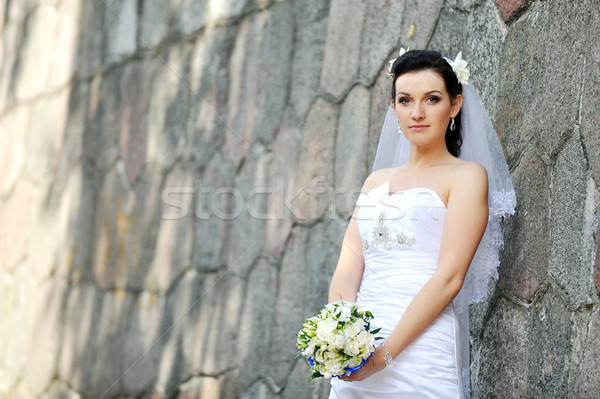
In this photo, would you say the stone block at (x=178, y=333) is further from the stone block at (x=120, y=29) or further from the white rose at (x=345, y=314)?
the white rose at (x=345, y=314)

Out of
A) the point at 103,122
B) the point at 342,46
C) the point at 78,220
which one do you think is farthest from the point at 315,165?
the point at 78,220

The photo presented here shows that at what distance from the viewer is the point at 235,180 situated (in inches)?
137

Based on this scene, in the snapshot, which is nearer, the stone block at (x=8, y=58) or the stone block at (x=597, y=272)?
the stone block at (x=597, y=272)

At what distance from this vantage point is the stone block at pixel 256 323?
10.7 ft

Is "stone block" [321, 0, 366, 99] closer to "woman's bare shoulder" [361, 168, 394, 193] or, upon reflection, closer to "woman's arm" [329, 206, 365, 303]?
"woman's bare shoulder" [361, 168, 394, 193]

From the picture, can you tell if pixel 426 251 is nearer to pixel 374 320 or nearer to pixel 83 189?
pixel 374 320

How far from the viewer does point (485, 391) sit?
7.03 ft

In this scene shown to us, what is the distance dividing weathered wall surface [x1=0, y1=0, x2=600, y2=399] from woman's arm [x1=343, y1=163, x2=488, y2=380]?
7.2 inches

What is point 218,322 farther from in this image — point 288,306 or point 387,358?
point 387,358

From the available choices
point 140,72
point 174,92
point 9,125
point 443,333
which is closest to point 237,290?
point 174,92

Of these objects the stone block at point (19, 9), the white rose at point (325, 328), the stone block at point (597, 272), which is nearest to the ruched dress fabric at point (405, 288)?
the white rose at point (325, 328)

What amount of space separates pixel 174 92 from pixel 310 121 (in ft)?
3.40

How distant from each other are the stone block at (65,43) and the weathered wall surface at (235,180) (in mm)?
21

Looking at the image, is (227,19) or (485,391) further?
(227,19)
